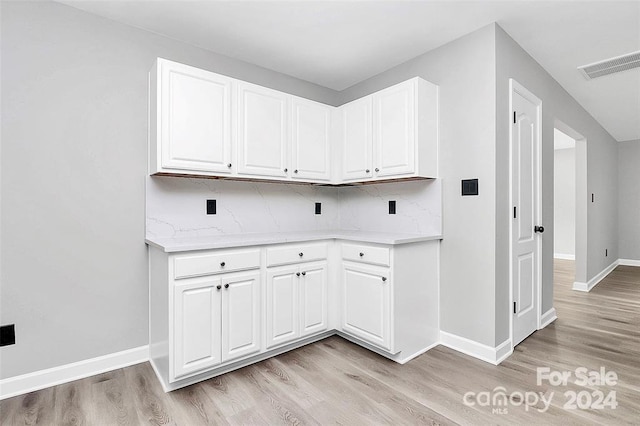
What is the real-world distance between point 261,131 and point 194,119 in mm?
542

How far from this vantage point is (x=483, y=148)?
7.86 feet

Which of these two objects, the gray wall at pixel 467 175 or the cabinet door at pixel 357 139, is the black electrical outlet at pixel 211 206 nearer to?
the cabinet door at pixel 357 139

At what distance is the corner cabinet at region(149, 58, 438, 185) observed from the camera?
225 cm

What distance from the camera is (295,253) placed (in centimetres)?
250

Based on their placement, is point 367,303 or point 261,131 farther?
point 261,131

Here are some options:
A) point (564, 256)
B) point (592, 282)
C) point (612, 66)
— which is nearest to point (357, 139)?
point (612, 66)

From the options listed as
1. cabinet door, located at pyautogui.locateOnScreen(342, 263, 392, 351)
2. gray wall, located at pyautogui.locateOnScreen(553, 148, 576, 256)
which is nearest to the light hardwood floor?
cabinet door, located at pyautogui.locateOnScreen(342, 263, 392, 351)

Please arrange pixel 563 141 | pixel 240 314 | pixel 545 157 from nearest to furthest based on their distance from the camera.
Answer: pixel 240 314 < pixel 545 157 < pixel 563 141

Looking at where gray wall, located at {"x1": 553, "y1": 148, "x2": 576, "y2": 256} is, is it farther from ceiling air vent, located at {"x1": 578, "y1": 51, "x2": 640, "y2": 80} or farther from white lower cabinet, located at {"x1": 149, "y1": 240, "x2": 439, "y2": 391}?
white lower cabinet, located at {"x1": 149, "y1": 240, "x2": 439, "y2": 391}

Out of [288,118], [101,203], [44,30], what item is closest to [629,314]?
[288,118]

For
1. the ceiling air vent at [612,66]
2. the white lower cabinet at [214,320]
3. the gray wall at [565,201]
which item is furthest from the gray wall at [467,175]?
the gray wall at [565,201]

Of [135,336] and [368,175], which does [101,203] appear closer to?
[135,336]

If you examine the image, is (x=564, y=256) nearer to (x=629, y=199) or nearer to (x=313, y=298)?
(x=629, y=199)

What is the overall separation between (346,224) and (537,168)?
186cm
